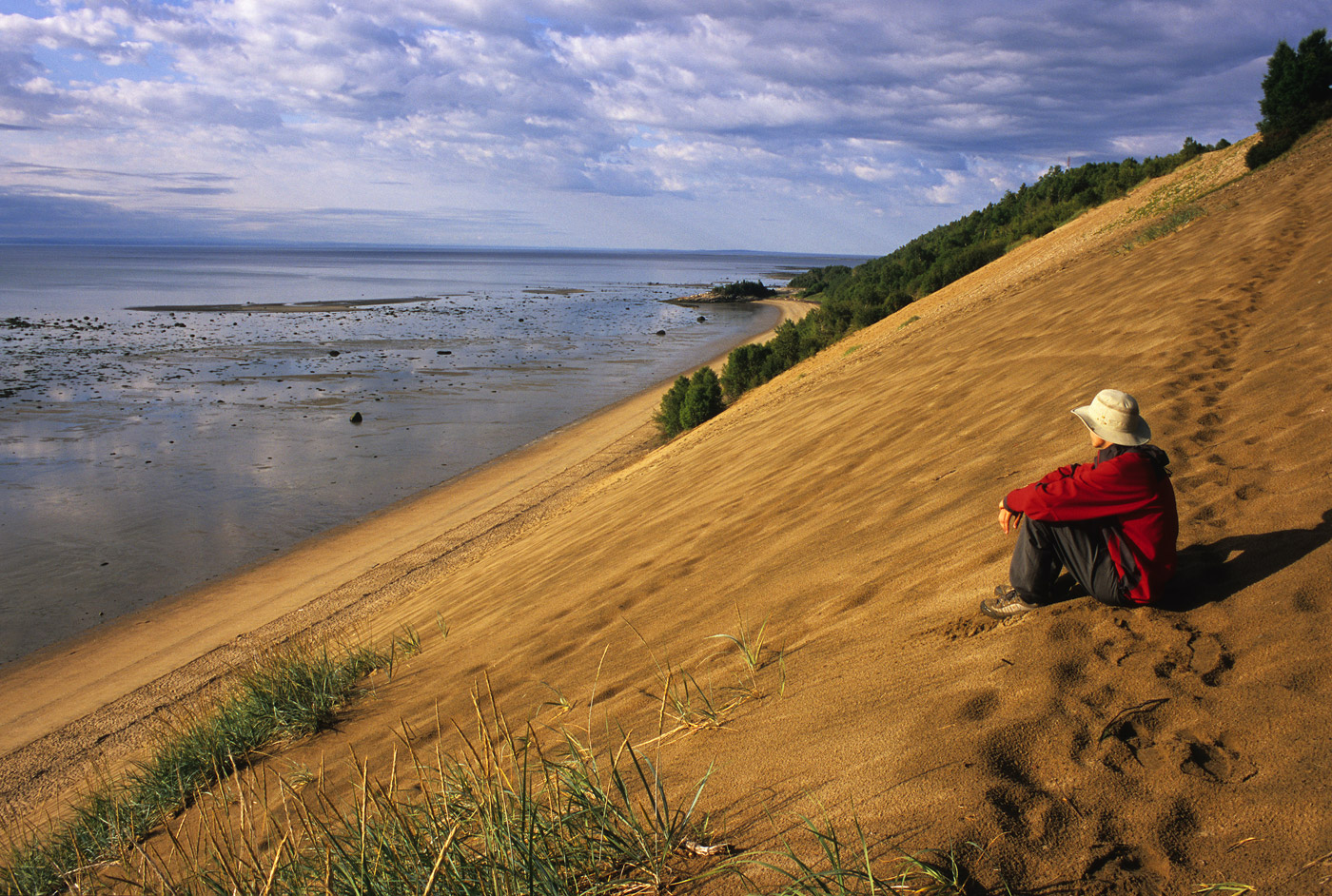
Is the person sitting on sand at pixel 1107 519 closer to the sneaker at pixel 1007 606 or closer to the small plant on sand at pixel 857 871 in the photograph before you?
the sneaker at pixel 1007 606

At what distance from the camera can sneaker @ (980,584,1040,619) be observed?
9.84ft

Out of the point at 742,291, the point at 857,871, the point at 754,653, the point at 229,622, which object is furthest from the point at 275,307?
the point at 857,871

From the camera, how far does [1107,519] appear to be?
9.41 ft

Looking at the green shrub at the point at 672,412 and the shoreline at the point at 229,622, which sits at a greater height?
the green shrub at the point at 672,412

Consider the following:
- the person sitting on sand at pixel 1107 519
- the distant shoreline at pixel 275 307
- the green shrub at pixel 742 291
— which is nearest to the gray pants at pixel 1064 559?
the person sitting on sand at pixel 1107 519

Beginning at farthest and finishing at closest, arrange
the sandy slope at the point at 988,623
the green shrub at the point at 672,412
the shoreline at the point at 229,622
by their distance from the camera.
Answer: the green shrub at the point at 672,412
the shoreline at the point at 229,622
the sandy slope at the point at 988,623

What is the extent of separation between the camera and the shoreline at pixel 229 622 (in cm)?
660

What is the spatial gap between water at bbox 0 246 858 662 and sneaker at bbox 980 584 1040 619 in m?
10.4

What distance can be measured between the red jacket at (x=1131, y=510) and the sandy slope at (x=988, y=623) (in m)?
0.19

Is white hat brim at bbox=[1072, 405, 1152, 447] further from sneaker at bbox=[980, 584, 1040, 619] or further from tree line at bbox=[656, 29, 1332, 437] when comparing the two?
tree line at bbox=[656, 29, 1332, 437]

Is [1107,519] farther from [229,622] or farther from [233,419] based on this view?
[233,419]

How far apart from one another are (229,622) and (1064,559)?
30.1ft

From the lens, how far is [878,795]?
2.15 meters

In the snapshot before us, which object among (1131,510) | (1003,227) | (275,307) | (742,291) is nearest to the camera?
(1131,510)
